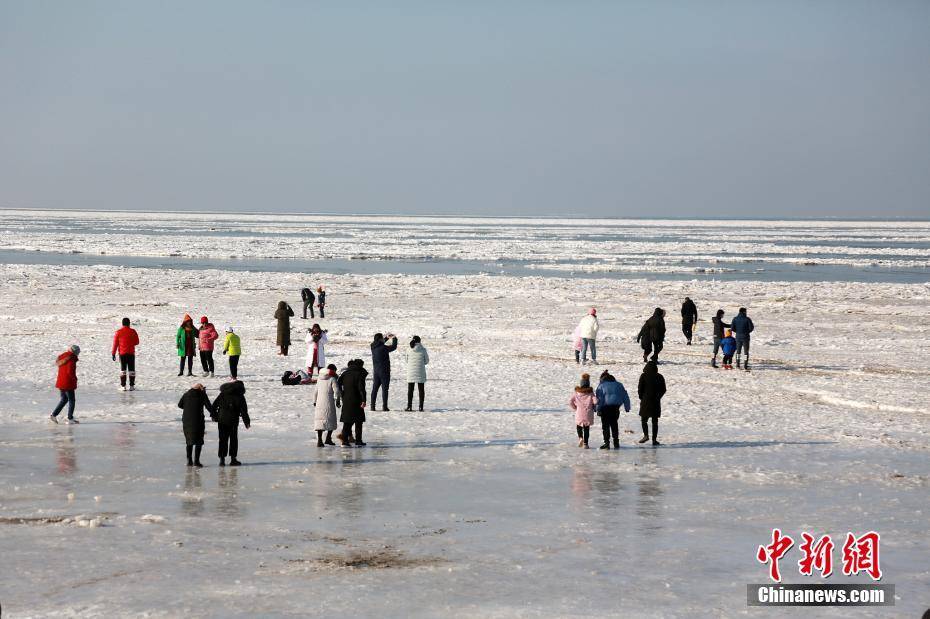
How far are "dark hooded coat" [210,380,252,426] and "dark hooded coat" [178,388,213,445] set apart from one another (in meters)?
0.21

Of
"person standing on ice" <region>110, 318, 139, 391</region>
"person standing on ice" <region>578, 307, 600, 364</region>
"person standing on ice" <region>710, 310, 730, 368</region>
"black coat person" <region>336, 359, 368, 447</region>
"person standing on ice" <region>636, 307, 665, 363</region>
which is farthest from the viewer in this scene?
"person standing on ice" <region>578, 307, 600, 364</region>

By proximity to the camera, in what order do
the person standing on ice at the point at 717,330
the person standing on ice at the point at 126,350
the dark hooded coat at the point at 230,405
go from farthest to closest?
the person standing on ice at the point at 717,330 < the person standing on ice at the point at 126,350 < the dark hooded coat at the point at 230,405

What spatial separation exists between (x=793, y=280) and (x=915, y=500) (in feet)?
143

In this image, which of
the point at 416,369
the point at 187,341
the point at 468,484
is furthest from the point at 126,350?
the point at 468,484

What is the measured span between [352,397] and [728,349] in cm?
1175

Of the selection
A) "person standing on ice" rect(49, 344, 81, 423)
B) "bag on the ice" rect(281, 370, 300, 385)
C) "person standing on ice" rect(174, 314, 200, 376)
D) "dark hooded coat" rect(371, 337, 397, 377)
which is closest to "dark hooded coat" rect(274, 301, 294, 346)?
"person standing on ice" rect(174, 314, 200, 376)

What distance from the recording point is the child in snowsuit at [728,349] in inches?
973

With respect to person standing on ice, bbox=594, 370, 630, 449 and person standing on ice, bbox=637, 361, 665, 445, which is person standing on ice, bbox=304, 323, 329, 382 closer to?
person standing on ice, bbox=594, 370, 630, 449

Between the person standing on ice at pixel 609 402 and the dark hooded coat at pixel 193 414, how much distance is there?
219 inches

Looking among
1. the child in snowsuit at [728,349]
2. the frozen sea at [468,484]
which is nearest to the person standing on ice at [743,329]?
the child in snowsuit at [728,349]

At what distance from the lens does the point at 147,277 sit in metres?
53.0

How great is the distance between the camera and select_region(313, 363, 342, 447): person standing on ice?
1573 cm

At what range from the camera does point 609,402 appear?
15.8m

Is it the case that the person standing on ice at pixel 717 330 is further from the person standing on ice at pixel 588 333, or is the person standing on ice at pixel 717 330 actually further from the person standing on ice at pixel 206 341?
the person standing on ice at pixel 206 341
